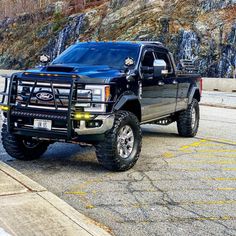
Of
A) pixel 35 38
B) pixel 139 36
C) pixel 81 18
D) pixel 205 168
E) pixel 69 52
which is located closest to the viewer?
pixel 205 168

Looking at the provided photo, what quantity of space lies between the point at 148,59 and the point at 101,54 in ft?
2.96

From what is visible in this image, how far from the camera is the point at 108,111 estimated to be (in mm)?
6484

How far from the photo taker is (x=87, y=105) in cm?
639

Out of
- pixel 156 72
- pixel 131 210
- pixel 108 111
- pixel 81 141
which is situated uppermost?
pixel 156 72

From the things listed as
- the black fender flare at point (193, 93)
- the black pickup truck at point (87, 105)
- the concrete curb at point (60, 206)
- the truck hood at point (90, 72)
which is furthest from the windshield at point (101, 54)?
the concrete curb at point (60, 206)

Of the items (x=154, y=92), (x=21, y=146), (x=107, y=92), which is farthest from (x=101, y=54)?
(x=21, y=146)

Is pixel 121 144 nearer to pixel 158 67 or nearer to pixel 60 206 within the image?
pixel 158 67

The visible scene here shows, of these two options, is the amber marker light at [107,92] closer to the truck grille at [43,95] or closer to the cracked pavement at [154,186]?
the truck grille at [43,95]

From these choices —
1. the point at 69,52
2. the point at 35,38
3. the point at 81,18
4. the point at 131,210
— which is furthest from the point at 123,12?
the point at 131,210

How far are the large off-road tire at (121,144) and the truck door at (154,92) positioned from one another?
74cm

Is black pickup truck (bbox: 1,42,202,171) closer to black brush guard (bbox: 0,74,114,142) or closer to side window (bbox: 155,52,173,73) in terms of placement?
black brush guard (bbox: 0,74,114,142)

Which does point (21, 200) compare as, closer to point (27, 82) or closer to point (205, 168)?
point (27, 82)

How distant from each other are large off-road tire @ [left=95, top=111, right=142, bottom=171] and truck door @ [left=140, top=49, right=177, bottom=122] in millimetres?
740

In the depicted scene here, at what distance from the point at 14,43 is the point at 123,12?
18.0 metres
